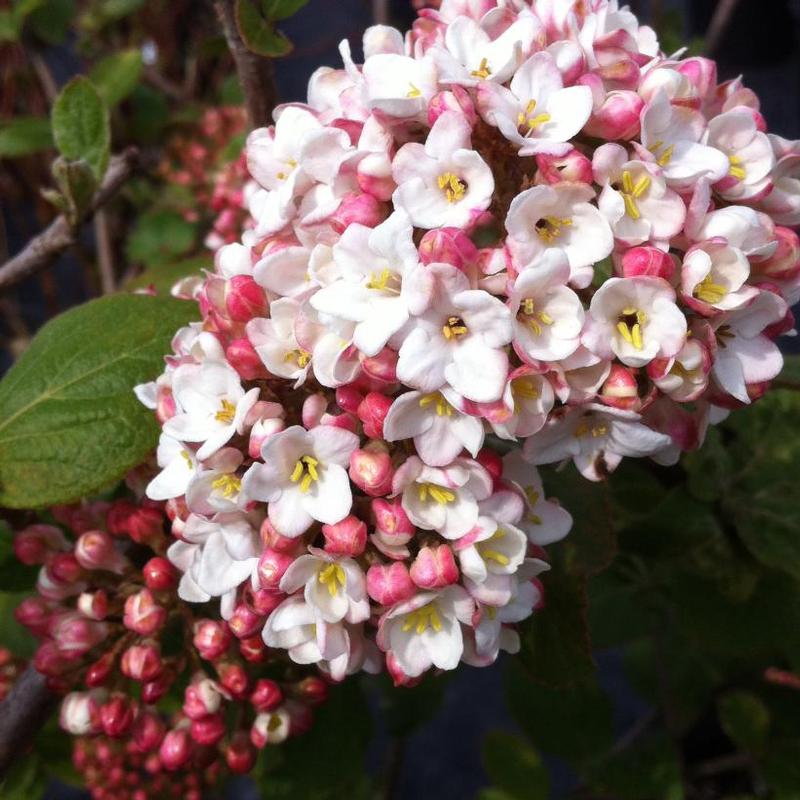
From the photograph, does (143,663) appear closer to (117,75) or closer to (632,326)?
(632,326)

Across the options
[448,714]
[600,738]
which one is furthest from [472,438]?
[448,714]

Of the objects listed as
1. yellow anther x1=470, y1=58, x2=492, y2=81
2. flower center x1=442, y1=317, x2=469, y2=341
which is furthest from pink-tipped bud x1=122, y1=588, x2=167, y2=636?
yellow anther x1=470, y1=58, x2=492, y2=81

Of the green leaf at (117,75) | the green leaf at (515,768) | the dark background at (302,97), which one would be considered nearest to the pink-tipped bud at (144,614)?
the green leaf at (515,768)

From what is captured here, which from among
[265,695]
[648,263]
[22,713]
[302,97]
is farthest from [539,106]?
[302,97]

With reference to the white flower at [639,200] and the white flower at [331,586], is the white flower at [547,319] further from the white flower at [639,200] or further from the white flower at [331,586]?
the white flower at [331,586]

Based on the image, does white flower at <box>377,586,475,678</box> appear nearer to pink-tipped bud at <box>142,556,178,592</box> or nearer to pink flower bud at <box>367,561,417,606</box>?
pink flower bud at <box>367,561,417,606</box>

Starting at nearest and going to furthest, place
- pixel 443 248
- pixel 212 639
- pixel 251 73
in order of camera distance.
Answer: pixel 443 248, pixel 212 639, pixel 251 73
